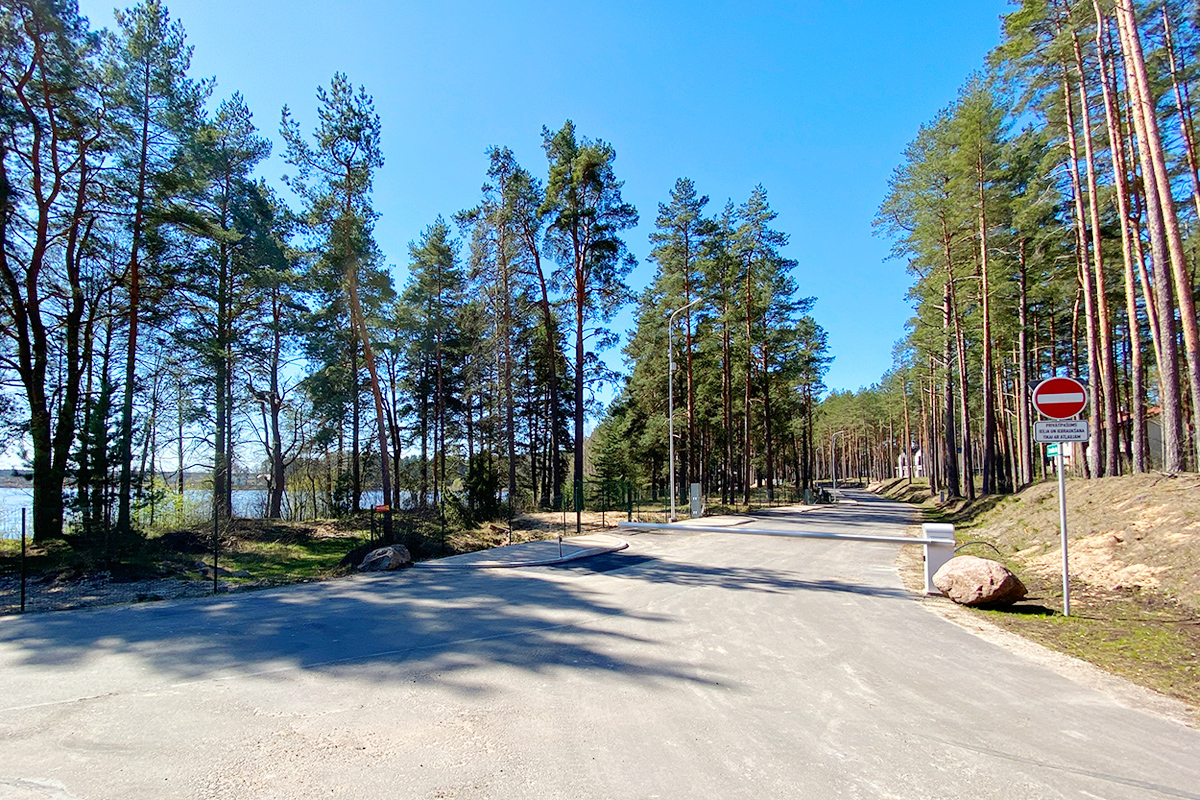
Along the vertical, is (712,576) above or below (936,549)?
below

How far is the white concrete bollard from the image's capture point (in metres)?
9.49

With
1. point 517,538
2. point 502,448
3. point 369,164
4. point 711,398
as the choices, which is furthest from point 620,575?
point 711,398

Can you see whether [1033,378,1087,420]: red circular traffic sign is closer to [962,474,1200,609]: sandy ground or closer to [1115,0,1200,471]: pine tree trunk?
[962,474,1200,609]: sandy ground

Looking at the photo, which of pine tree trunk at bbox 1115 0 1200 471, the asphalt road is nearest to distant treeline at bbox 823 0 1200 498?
pine tree trunk at bbox 1115 0 1200 471

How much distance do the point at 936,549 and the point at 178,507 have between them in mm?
24470

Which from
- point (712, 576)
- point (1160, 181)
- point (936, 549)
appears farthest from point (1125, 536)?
point (1160, 181)

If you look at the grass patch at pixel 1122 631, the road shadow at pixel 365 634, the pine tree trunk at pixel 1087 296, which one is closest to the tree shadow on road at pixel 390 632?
the road shadow at pixel 365 634

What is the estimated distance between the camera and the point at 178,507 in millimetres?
20766

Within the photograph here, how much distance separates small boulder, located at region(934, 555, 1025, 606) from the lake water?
15461 millimetres

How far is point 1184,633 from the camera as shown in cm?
677

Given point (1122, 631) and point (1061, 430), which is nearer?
point (1122, 631)

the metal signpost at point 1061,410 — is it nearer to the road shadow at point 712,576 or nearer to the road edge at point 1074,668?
the road edge at point 1074,668

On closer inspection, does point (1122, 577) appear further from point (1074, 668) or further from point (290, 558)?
point (290, 558)

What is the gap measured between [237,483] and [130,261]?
13291mm
